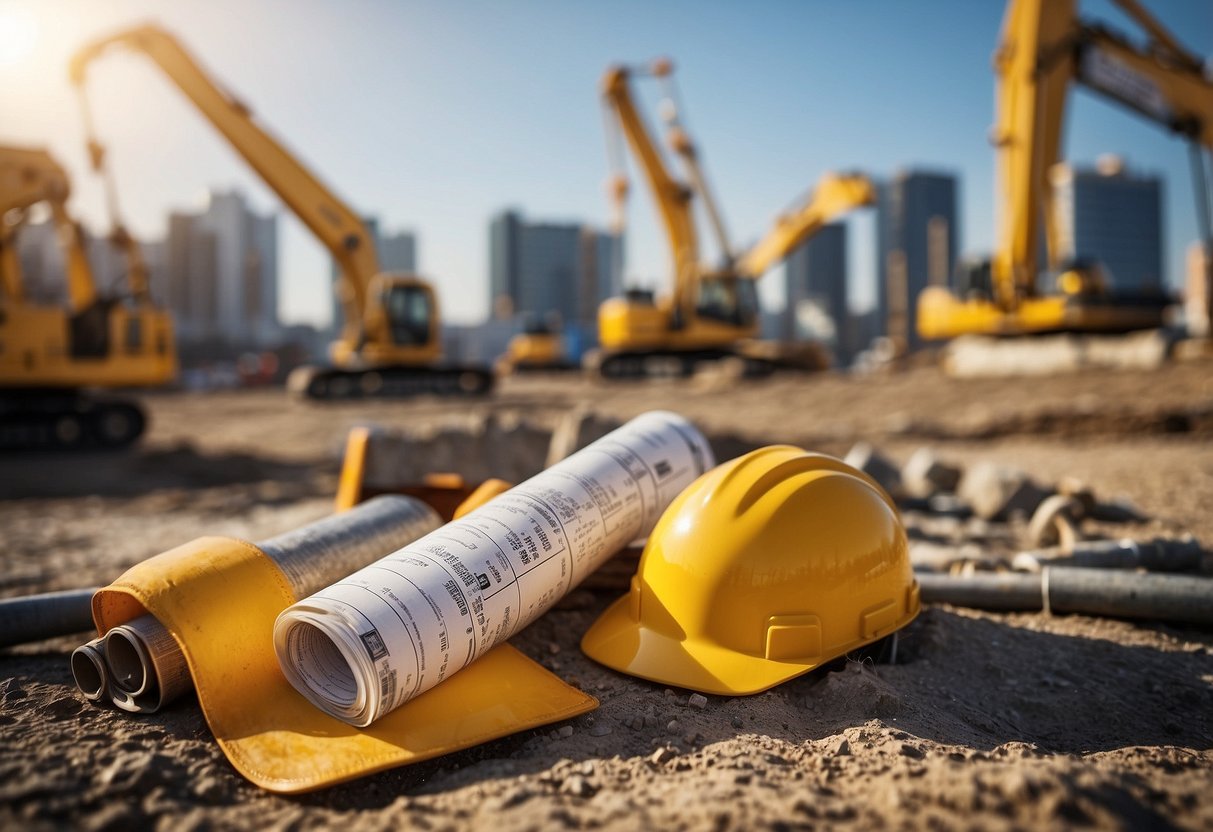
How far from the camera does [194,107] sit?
51.4 feet

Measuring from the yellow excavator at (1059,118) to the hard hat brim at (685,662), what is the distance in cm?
1706

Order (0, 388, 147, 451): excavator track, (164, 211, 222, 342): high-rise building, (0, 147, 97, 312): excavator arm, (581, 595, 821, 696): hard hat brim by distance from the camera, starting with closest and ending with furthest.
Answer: (581, 595, 821, 696): hard hat brim → (0, 147, 97, 312): excavator arm → (0, 388, 147, 451): excavator track → (164, 211, 222, 342): high-rise building

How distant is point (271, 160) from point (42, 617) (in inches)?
601

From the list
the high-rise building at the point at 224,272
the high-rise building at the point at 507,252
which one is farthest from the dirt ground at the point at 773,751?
the high-rise building at the point at 507,252

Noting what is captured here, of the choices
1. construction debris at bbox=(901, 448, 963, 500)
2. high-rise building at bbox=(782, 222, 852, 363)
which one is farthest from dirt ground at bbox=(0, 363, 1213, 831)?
high-rise building at bbox=(782, 222, 852, 363)

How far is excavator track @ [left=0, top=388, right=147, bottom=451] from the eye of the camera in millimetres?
13273

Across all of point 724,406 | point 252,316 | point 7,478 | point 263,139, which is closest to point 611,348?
point 724,406

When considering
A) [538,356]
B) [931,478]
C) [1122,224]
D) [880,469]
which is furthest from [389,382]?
[1122,224]

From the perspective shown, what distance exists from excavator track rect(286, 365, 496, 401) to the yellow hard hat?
17131 mm

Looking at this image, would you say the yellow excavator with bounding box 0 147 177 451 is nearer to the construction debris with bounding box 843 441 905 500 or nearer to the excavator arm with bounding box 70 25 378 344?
the excavator arm with bounding box 70 25 378 344

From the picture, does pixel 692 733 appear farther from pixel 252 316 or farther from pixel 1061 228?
pixel 252 316

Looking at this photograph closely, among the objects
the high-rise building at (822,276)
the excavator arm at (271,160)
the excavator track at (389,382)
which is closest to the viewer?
the excavator arm at (271,160)

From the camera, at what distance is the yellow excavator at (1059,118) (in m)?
16.0

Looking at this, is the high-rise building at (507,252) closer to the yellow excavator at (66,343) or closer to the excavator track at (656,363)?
the excavator track at (656,363)
